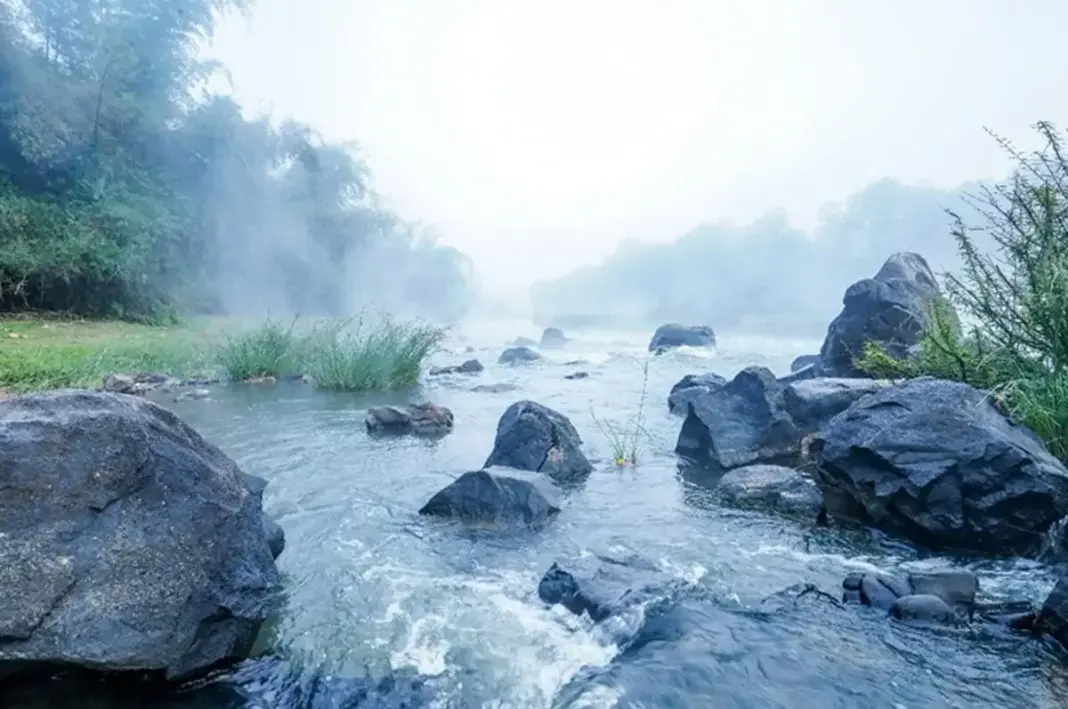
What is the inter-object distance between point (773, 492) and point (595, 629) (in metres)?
2.64

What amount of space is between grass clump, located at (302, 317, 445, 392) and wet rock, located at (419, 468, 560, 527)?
6543 millimetres

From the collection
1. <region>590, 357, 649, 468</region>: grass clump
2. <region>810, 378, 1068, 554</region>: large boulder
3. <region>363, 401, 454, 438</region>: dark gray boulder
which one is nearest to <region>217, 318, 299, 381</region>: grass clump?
<region>363, 401, 454, 438</region>: dark gray boulder

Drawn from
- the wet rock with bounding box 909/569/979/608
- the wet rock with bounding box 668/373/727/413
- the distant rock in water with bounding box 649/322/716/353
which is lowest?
the wet rock with bounding box 909/569/979/608

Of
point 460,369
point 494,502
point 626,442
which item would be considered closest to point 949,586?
point 494,502

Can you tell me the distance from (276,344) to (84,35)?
49.1ft

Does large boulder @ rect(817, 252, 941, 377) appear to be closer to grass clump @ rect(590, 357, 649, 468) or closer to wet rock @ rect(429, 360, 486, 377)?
grass clump @ rect(590, 357, 649, 468)

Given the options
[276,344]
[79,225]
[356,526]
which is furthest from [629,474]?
[79,225]

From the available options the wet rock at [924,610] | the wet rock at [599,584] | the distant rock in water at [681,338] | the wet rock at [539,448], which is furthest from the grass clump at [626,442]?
the distant rock in water at [681,338]

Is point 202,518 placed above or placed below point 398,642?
above

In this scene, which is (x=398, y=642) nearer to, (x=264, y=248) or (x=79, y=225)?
(x=79, y=225)

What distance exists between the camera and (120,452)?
2762mm

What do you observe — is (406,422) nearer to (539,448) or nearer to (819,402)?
(539,448)

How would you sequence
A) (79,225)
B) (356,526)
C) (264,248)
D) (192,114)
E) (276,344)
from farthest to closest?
1. (264,248)
2. (192,114)
3. (79,225)
4. (276,344)
5. (356,526)

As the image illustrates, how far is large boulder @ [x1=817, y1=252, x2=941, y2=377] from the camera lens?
1019 cm
